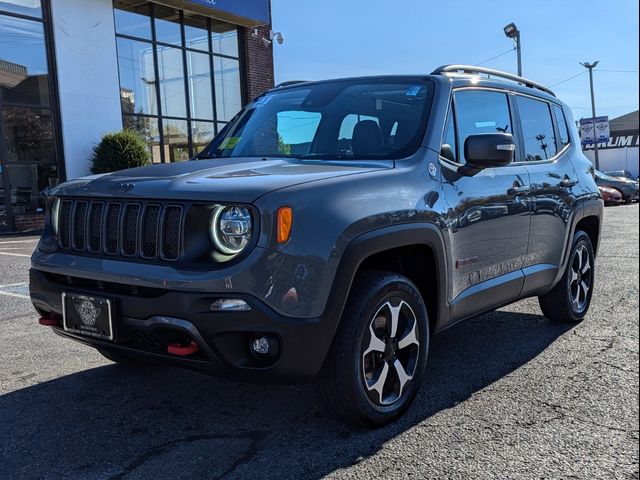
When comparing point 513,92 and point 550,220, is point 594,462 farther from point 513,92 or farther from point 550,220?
point 513,92

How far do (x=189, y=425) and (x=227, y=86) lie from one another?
1680 cm

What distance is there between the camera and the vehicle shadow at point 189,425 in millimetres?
2703

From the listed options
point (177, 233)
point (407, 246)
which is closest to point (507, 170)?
point (407, 246)

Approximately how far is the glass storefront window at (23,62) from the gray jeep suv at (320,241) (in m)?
11.4

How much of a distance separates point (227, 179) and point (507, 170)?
2.02 meters

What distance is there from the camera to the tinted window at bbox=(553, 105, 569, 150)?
5.10 m

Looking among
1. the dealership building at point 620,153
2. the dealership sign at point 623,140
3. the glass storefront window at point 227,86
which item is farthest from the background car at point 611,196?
the dealership sign at point 623,140

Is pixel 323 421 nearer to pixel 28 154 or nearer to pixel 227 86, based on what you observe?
pixel 28 154

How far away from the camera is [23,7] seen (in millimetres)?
13859

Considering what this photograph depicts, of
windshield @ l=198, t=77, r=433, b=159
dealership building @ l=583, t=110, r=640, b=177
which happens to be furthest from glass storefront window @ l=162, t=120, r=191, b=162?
dealership building @ l=583, t=110, r=640, b=177

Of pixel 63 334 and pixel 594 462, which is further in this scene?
pixel 63 334

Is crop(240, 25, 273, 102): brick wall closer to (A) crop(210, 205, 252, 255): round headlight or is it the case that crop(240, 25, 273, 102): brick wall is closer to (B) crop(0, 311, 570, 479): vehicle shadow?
(B) crop(0, 311, 570, 479): vehicle shadow

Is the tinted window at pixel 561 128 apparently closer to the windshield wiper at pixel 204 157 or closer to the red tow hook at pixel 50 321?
the windshield wiper at pixel 204 157

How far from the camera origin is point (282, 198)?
2629 millimetres
